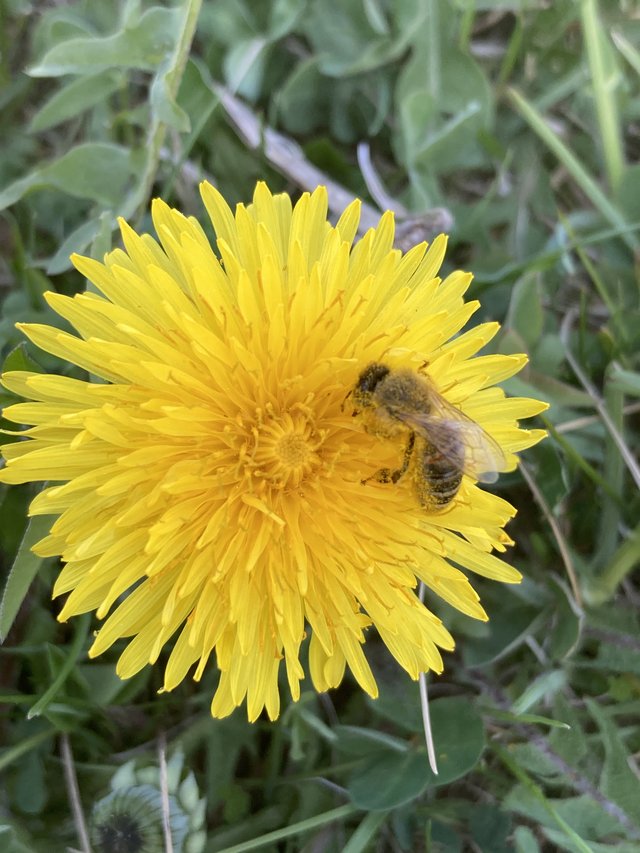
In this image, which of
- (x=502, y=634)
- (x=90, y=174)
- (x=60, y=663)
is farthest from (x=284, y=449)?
(x=90, y=174)

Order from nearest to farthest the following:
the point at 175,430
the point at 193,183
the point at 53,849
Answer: the point at 175,430 < the point at 53,849 < the point at 193,183

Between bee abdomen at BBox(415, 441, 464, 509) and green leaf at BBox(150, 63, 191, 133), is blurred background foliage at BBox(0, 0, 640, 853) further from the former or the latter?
bee abdomen at BBox(415, 441, 464, 509)

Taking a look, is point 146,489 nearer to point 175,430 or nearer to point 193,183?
point 175,430

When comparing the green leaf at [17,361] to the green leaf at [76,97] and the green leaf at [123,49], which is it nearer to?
the green leaf at [123,49]

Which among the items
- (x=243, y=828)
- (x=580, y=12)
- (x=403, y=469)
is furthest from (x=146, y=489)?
(x=580, y=12)

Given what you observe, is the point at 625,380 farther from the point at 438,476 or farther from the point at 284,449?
the point at 284,449

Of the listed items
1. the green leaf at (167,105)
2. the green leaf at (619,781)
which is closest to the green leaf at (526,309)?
the green leaf at (167,105)
